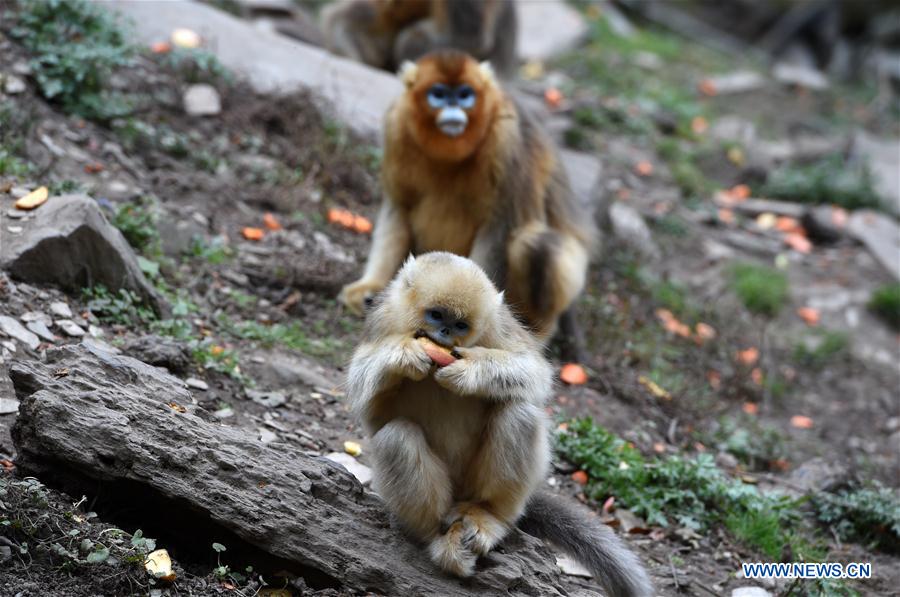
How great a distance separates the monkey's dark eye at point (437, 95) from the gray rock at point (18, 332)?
3098mm

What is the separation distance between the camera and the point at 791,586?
16.8ft

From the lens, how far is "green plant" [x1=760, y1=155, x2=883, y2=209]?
12.0 m

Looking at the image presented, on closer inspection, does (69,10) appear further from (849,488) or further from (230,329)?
(849,488)

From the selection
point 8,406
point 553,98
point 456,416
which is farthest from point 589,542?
point 553,98

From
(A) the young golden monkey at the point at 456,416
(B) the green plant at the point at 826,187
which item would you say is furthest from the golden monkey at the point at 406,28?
(A) the young golden monkey at the point at 456,416

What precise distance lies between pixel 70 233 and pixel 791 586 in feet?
14.1

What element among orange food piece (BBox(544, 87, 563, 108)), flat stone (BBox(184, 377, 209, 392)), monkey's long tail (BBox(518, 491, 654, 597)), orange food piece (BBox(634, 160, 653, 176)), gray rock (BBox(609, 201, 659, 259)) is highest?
orange food piece (BBox(544, 87, 563, 108))

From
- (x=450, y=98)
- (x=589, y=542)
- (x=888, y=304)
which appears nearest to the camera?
(x=589, y=542)

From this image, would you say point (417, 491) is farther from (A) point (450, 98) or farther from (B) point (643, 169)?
(B) point (643, 169)

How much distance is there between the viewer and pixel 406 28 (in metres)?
12.0

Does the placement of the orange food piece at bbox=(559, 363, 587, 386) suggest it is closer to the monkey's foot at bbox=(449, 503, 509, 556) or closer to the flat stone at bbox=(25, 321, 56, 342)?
the monkey's foot at bbox=(449, 503, 509, 556)

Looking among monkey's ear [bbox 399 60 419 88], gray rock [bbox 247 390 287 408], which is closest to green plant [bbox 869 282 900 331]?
monkey's ear [bbox 399 60 419 88]

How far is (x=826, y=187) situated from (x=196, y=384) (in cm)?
897

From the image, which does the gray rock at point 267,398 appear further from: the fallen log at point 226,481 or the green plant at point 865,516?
the green plant at point 865,516
